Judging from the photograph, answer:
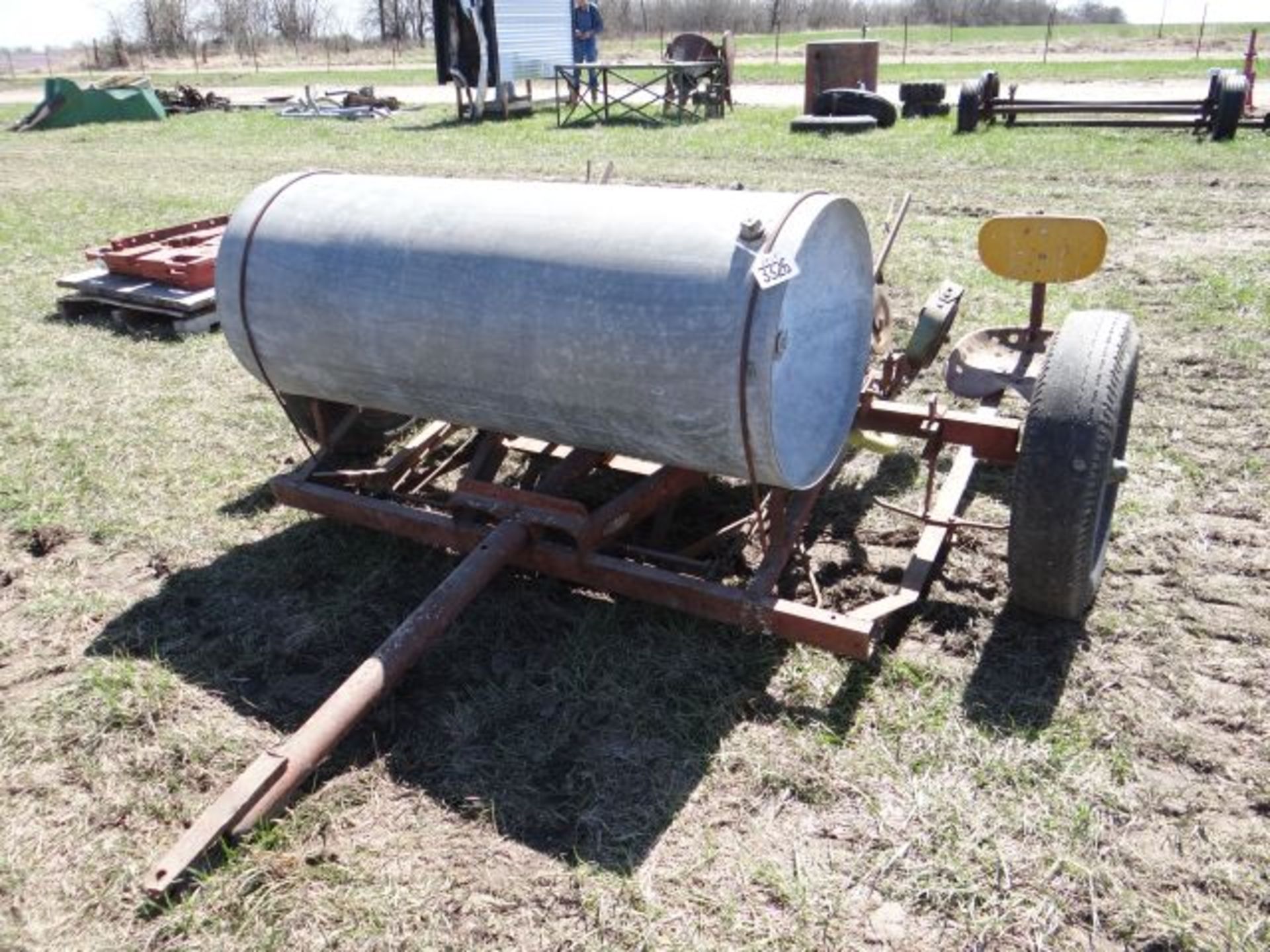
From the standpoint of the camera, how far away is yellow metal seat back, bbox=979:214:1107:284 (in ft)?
15.4

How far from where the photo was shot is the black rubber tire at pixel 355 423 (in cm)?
440

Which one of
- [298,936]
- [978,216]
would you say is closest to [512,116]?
[978,216]

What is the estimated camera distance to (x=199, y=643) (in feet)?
12.0

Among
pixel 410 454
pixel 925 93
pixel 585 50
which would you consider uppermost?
pixel 585 50

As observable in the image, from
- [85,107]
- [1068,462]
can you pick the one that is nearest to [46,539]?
[1068,462]

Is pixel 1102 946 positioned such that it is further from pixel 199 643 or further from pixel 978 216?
pixel 978 216

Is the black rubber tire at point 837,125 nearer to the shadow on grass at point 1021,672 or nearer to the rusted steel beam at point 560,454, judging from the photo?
the rusted steel beam at point 560,454

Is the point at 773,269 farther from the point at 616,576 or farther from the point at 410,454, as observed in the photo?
the point at 410,454

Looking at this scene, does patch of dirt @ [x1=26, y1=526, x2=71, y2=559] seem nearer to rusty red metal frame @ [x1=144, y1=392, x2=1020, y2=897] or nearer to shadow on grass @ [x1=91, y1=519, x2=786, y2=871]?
shadow on grass @ [x1=91, y1=519, x2=786, y2=871]

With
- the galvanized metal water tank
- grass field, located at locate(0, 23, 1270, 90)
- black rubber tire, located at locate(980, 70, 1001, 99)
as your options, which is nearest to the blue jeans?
grass field, located at locate(0, 23, 1270, 90)

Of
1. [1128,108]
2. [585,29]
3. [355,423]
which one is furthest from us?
[585,29]

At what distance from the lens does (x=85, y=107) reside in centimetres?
2270

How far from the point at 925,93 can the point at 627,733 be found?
1596cm

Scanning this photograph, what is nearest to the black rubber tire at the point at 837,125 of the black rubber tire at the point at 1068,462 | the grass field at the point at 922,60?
the grass field at the point at 922,60
